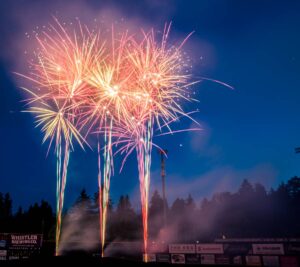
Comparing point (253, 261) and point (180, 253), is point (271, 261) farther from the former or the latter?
point (180, 253)

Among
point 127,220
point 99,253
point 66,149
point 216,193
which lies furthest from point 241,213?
point 66,149

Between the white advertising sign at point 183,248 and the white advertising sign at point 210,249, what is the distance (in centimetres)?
42

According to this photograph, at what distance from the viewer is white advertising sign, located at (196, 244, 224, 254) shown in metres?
22.5

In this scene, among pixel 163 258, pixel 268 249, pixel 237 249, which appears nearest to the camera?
pixel 268 249

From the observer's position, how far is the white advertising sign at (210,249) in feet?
73.7

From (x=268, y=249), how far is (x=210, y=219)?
4100 centimetres

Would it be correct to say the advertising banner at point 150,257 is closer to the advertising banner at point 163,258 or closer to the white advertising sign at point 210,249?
the advertising banner at point 163,258

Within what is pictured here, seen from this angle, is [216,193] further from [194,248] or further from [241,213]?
[194,248]

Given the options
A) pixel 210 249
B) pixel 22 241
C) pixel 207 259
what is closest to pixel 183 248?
pixel 207 259

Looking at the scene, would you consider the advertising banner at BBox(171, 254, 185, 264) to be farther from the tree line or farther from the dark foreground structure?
the tree line

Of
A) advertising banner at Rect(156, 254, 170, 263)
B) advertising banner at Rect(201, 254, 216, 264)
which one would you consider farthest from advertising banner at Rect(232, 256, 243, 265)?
advertising banner at Rect(156, 254, 170, 263)

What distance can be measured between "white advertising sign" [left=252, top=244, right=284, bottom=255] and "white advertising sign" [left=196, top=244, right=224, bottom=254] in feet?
7.36

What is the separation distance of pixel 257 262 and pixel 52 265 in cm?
1182

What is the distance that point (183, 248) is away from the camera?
24094 millimetres
